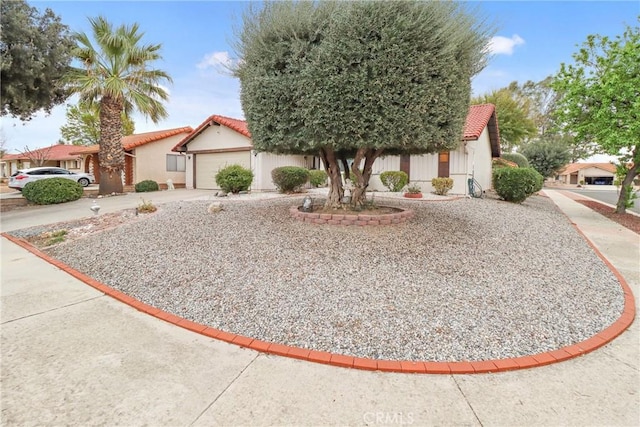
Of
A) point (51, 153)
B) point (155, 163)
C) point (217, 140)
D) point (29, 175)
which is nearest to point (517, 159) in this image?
point (217, 140)

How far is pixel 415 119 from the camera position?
5.18 metres

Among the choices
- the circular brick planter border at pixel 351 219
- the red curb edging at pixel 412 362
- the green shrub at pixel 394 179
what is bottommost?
the red curb edging at pixel 412 362

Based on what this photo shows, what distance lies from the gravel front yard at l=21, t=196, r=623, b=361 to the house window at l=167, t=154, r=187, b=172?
15232 millimetres

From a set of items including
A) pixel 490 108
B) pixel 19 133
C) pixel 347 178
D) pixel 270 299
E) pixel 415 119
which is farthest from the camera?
pixel 19 133

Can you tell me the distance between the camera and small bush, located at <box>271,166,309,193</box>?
512 inches

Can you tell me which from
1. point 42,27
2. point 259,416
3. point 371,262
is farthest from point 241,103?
point 42,27

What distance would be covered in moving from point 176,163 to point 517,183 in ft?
64.5

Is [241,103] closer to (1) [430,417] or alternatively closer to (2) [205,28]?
(2) [205,28]

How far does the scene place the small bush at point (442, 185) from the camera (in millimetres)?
13211

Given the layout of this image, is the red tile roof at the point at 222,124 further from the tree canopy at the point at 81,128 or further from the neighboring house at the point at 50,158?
the tree canopy at the point at 81,128

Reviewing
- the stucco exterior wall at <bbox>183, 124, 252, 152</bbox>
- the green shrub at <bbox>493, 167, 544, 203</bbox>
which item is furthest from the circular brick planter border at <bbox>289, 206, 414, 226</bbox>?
the stucco exterior wall at <bbox>183, 124, 252, 152</bbox>

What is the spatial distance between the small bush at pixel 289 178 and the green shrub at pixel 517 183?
811 cm

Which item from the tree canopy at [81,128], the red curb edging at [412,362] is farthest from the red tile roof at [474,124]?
the tree canopy at [81,128]

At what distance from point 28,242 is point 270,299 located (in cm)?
623
